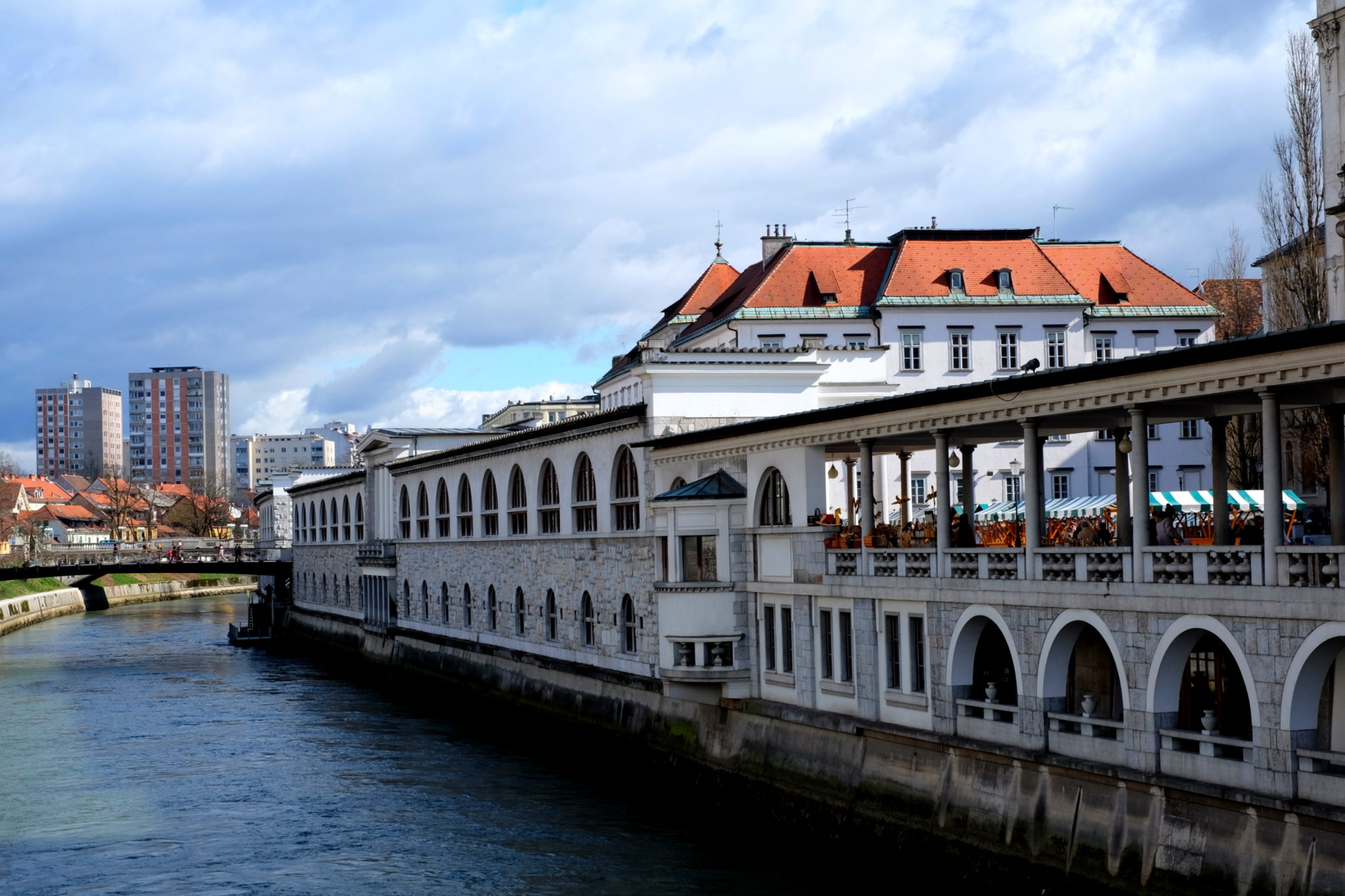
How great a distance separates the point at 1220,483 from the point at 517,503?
1032 inches

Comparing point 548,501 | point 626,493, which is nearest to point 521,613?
point 548,501

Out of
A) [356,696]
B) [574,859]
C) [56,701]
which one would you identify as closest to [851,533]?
[574,859]

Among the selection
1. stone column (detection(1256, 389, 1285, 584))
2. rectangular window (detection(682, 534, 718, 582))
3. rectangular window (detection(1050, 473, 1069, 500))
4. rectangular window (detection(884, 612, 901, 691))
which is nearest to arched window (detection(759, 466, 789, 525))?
rectangular window (detection(682, 534, 718, 582))

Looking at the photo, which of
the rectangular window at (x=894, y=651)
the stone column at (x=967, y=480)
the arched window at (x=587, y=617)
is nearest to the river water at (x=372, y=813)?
the arched window at (x=587, y=617)

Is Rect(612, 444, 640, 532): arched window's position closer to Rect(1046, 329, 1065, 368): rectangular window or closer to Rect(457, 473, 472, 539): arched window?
Rect(457, 473, 472, 539): arched window

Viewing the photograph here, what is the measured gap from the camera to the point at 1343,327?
16.1 meters

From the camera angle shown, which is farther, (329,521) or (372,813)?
(329,521)

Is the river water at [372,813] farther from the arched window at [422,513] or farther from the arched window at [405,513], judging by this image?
the arched window at [405,513]

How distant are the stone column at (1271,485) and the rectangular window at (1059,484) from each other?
3668cm

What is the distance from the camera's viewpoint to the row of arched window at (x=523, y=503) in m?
36.7

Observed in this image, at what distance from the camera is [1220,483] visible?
74.1 feet

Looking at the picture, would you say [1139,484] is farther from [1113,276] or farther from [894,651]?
[1113,276]

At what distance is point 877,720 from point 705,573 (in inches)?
270

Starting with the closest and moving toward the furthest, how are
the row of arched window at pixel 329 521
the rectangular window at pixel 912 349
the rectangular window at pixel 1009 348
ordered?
the rectangular window at pixel 912 349, the rectangular window at pixel 1009 348, the row of arched window at pixel 329 521
